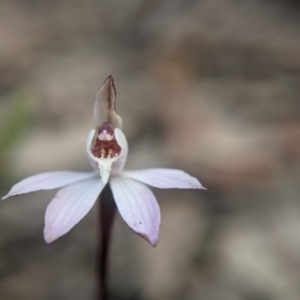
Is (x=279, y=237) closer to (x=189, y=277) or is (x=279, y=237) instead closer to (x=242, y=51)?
(x=189, y=277)

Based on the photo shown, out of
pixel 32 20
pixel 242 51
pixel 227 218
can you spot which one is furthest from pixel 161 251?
pixel 32 20

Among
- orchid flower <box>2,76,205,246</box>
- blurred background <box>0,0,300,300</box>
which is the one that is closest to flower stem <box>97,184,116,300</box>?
orchid flower <box>2,76,205,246</box>

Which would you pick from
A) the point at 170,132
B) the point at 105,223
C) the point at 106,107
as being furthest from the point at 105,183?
the point at 170,132

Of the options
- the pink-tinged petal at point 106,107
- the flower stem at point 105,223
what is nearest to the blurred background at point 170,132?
the flower stem at point 105,223

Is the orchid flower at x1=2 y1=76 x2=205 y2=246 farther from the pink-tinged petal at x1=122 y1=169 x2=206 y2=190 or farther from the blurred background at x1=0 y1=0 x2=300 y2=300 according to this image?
the blurred background at x1=0 y1=0 x2=300 y2=300

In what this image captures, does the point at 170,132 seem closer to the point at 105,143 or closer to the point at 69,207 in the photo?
the point at 105,143
